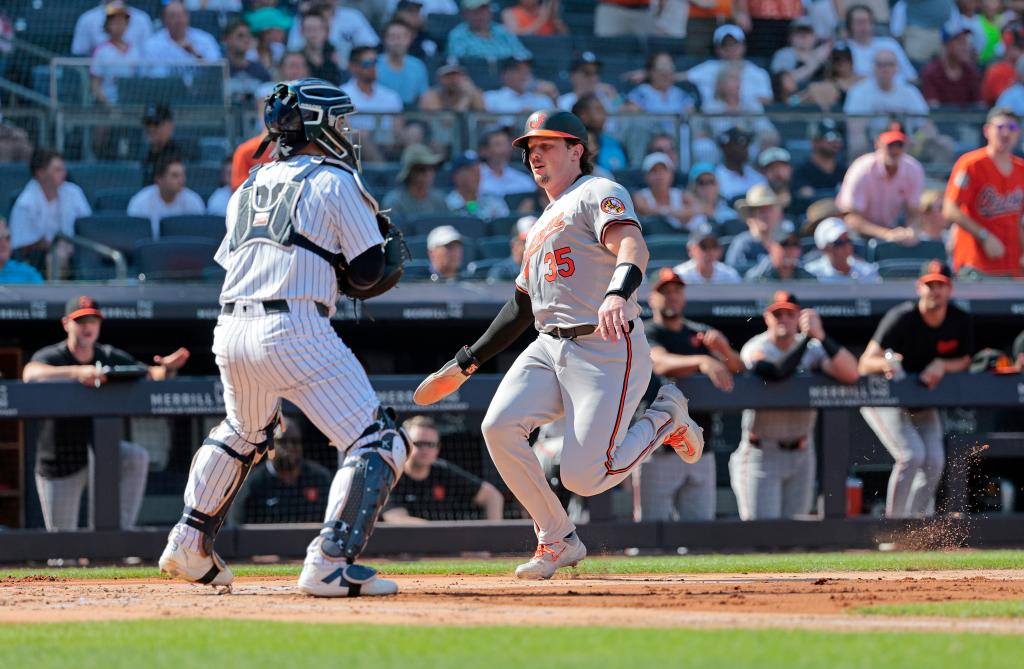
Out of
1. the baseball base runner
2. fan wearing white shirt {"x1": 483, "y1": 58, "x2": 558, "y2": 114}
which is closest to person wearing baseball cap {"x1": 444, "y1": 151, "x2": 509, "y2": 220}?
fan wearing white shirt {"x1": 483, "y1": 58, "x2": 558, "y2": 114}

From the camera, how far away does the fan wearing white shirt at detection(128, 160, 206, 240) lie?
10438mm

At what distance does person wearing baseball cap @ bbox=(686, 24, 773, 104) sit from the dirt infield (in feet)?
25.9

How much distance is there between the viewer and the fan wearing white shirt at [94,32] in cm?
1200

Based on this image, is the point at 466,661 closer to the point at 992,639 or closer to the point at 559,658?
the point at 559,658

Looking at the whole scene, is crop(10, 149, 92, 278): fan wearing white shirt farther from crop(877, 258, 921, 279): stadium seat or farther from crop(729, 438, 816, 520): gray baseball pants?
crop(877, 258, 921, 279): stadium seat

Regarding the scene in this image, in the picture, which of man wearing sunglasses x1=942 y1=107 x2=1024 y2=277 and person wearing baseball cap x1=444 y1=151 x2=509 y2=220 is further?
person wearing baseball cap x1=444 y1=151 x2=509 y2=220

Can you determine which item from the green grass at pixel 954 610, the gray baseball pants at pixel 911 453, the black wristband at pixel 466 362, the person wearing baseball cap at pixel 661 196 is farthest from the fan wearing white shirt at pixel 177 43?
the green grass at pixel 954 610

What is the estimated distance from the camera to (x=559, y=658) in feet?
12.4

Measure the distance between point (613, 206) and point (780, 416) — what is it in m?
3.96

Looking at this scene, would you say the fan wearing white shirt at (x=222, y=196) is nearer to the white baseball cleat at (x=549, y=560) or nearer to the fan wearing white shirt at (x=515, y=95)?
the fan wearing white shirt at (x=515, y=95)

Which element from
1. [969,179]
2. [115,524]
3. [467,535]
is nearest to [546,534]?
[467,535]

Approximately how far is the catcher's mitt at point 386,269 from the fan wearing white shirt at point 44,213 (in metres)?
5.01

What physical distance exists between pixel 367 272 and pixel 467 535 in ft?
12.4

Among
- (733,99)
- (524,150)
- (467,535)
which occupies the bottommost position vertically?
(467,535)
